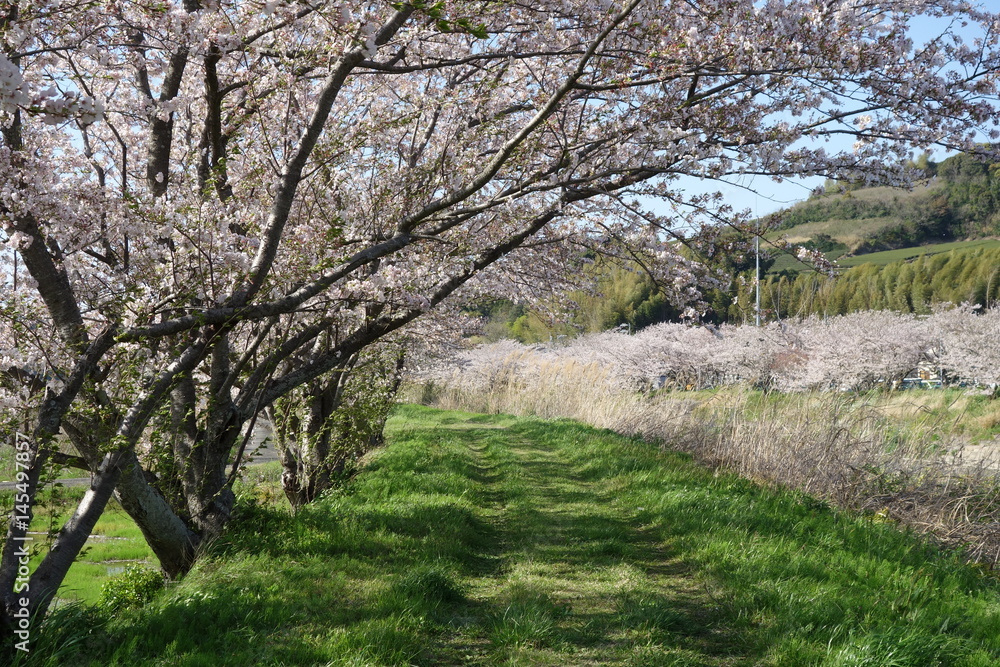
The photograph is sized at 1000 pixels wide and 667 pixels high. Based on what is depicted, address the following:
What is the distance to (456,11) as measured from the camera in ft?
15.5

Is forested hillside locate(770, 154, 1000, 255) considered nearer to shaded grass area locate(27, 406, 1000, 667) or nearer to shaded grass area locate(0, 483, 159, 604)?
shaded grass area locate(0, 483, 159, 604)

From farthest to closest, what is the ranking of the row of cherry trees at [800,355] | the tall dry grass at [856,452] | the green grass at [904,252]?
the green grass at [904,252] → the row of cherry trees at [800,355] → the tall dry grass at [856,452]

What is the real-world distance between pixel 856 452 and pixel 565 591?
449 cm

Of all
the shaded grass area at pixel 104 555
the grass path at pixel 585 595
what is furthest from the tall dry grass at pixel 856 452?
the shaded grass area at pixel 104 555

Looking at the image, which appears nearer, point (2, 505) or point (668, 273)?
point (2, 505)

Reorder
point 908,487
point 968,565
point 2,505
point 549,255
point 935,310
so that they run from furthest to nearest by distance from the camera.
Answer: point 935,310
point 549,255
point 908,487
point 968,565
point 2,505

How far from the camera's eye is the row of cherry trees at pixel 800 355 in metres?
21.3

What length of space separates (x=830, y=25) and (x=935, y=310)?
27878mm

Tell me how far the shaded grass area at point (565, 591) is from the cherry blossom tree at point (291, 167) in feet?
2.87

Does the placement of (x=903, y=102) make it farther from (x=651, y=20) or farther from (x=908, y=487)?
(x=908, y=487)

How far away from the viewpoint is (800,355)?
23.9 metres

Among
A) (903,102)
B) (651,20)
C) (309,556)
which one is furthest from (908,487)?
(309,556)

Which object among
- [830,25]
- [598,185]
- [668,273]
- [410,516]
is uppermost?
[830,25]

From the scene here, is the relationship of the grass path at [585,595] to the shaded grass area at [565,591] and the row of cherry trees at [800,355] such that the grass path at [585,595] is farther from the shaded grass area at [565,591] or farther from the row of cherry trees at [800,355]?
the row of cherry trees at [800,355]
